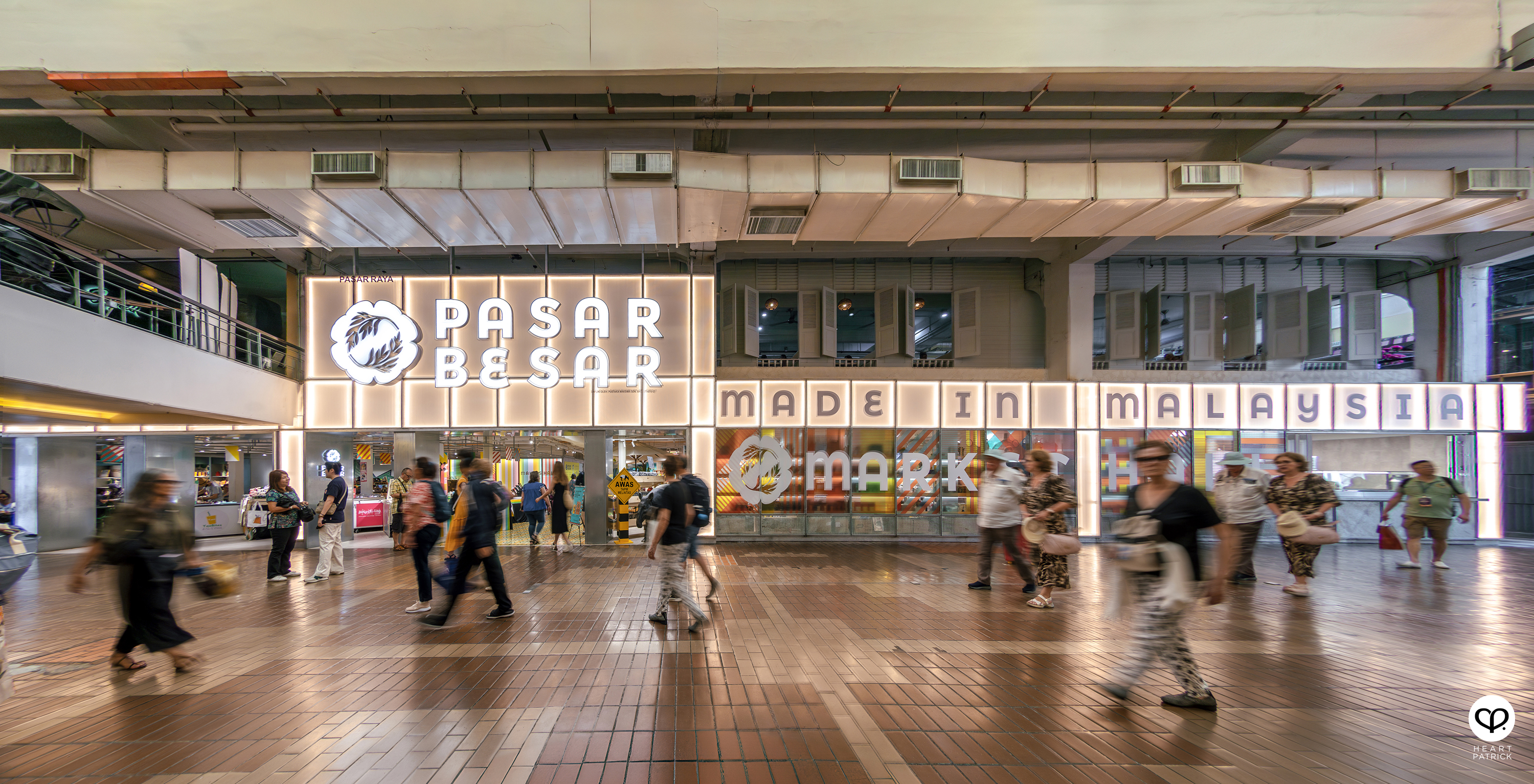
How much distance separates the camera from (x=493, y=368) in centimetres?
1447

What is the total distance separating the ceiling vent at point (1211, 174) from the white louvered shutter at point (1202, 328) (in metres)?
7.45

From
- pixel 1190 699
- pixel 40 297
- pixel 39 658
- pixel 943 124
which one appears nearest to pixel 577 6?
pixel 943 124

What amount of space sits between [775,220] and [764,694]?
28.5 ft

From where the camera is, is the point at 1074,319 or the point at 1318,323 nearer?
the point at 1074,319

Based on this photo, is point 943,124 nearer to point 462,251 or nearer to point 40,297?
point 462,251

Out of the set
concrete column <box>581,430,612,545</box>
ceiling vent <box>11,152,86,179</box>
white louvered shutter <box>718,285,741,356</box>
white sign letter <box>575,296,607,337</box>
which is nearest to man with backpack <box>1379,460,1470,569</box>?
white louvered shutter <box>718,285,741,356</box>

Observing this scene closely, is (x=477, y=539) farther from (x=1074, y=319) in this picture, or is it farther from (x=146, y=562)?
(x=1074, y=319)

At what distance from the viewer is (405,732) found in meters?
4.32

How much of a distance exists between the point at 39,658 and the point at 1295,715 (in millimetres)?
10835

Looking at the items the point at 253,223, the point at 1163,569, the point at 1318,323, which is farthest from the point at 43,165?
the point at 1318,323

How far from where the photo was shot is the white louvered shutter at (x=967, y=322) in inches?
661

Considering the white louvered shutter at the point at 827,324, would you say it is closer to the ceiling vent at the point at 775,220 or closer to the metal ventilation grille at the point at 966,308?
the metal ventilation grille at the point at 966,308

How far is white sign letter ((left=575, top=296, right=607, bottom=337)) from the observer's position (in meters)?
14.5

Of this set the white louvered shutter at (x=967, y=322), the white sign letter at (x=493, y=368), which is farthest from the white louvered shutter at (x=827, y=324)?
the white sign letter at (x=493, y=368)
